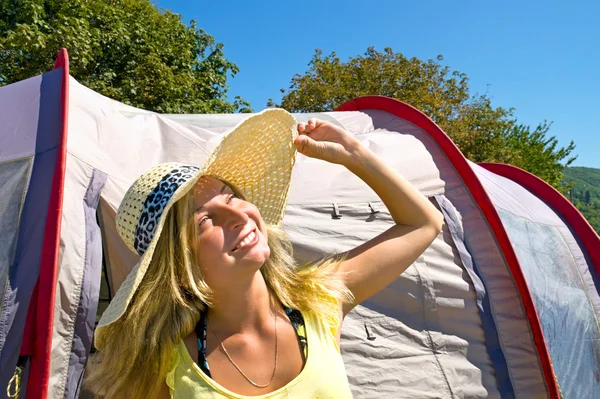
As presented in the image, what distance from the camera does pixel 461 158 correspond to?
120 inches

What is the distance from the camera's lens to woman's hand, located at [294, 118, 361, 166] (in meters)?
1.64

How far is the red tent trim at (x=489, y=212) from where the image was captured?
8.80ft

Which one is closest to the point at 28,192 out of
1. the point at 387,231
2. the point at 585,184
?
the point at 387,231

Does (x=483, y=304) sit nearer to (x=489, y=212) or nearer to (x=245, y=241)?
(x=489, y=212)

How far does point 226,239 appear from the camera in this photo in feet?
4.48

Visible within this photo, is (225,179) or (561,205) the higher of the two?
(561,205)

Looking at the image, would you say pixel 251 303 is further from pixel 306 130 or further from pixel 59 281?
pixel 59 281

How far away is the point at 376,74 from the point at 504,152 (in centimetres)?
350

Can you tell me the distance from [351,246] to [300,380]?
4.77 ft

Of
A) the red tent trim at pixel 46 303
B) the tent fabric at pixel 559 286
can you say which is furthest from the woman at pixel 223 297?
the tent fabric at pixel 559 286

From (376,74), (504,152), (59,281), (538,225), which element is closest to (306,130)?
(59,281)

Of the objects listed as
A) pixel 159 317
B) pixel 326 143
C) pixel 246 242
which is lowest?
pixel 159 317

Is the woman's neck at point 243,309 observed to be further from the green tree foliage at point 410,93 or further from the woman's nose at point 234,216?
the green tree foliage at point 410,93

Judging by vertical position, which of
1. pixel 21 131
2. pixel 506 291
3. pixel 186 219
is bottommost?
pixel 506 291
